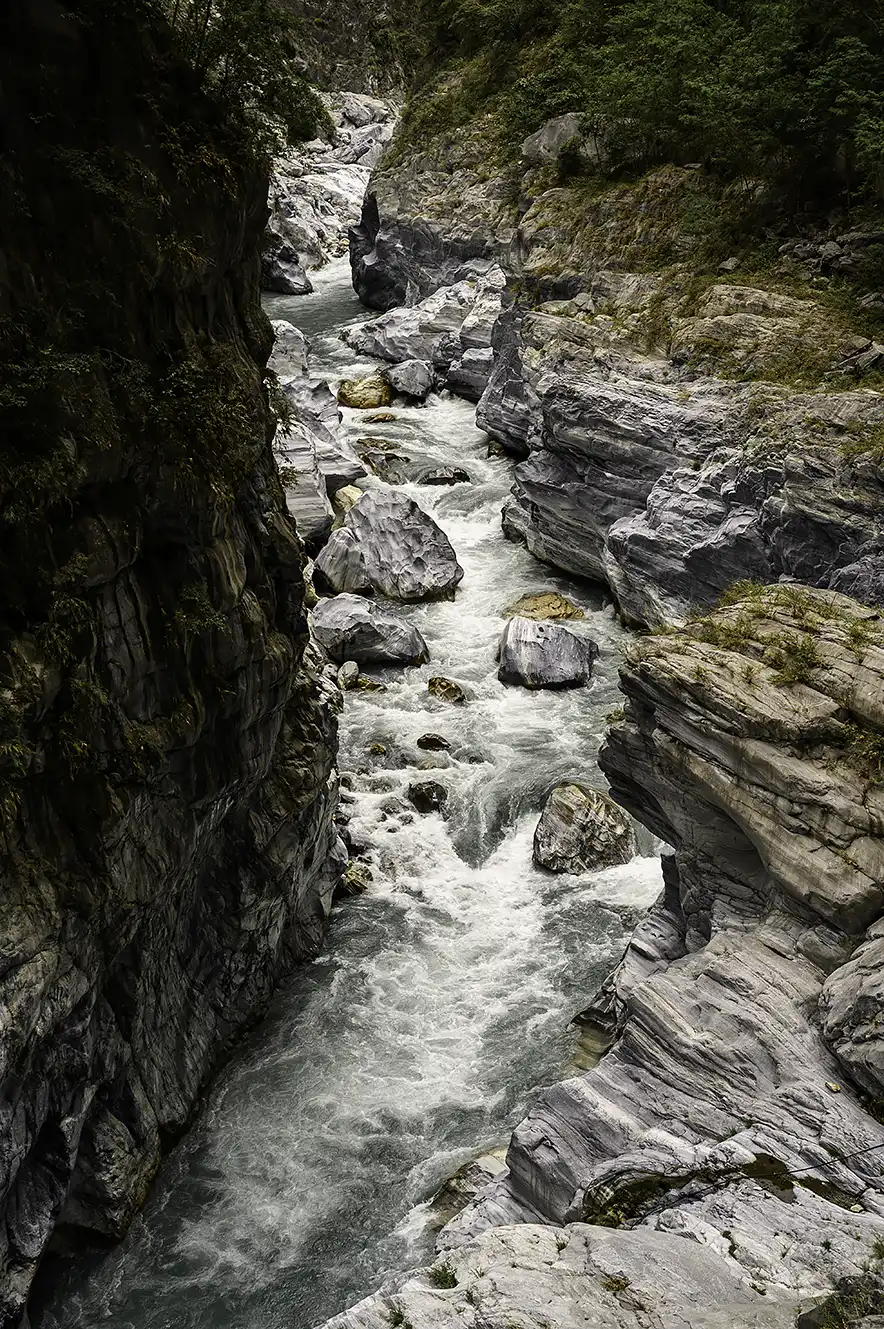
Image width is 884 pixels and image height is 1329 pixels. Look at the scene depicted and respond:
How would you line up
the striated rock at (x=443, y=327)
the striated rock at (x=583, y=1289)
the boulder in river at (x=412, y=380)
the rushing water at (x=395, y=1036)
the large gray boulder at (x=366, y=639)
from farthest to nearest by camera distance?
the striated rock at (x=443, y=327) → the boulder in river at (x=412, y=380) → the large gray boulder at (x=366, y=639) → the rushing water at (x=395, y=1036) → the striated rock at (x=583, y=1289)

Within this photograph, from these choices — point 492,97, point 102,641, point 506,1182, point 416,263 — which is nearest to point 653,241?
point 416,263

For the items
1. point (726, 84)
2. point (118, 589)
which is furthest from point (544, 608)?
point (118, 589)

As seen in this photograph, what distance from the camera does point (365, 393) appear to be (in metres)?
36.0

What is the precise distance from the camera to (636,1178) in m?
9.60

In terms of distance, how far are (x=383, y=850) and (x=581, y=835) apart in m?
3.49

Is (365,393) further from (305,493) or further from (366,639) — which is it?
(366,639)

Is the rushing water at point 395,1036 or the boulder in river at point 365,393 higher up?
the boulder in river at point 365,393

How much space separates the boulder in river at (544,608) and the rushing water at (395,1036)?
1.16 metres

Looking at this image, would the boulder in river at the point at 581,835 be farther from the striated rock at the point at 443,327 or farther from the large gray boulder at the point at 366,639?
the striated rock at the point at 443,327

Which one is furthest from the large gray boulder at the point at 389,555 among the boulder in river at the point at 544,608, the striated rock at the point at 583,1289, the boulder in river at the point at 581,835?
the striated rock at the point at 583,1289

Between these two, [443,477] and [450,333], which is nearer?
[443,477]

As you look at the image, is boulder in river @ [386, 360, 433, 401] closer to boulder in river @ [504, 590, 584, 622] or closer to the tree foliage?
the tree foliage

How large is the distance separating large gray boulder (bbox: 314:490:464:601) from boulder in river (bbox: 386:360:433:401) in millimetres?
10533

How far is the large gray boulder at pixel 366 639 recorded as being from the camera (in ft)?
77.4
